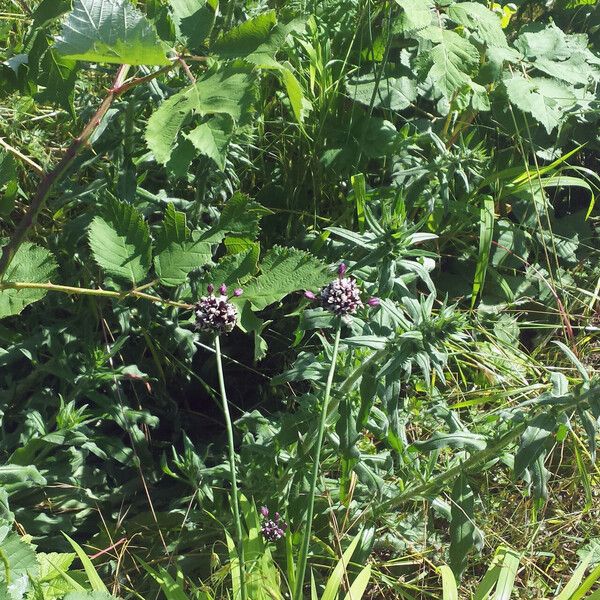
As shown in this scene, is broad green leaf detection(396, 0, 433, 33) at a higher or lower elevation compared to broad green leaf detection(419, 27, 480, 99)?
higher

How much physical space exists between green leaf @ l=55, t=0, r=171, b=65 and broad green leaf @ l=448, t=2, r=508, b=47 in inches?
45.7

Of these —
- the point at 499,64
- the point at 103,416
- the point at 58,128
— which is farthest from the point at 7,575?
the point at 499,64

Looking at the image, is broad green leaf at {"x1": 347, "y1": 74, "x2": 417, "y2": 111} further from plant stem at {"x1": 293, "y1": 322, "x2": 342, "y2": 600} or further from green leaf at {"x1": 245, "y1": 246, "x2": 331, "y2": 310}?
plant stem at {"x1": 293, "y1": 322, "x2": 342, "y2": 600}

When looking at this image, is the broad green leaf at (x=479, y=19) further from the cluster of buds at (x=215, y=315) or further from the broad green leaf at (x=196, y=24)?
the cluster of buds at (x=215, y=315)

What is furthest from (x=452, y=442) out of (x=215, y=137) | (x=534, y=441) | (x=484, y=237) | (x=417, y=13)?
(x=417, y=13)

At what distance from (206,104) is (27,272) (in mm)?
581

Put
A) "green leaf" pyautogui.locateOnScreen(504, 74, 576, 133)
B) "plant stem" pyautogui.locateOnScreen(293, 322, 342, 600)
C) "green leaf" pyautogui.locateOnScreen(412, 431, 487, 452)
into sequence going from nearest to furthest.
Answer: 1. "plant stem" pyautogui.locateOnScreen(293, 322, 342, 600)
2. "green leaf" pyautogui.locateOnScreen(412, 431, 487, 452)
3. "green leaf" pyautogui.locateOnScreen(504, 74, 576, 133)

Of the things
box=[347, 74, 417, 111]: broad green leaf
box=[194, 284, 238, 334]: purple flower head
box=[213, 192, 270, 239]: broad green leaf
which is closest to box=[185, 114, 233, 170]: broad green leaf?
box=[194, 284, 238, 334]: purple flower head

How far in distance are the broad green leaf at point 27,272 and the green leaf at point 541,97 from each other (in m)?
1.42

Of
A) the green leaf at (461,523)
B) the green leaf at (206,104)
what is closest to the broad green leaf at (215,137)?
the green leaf at (206,104)

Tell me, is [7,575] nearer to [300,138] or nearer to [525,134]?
[300,138]

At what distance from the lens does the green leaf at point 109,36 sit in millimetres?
1184

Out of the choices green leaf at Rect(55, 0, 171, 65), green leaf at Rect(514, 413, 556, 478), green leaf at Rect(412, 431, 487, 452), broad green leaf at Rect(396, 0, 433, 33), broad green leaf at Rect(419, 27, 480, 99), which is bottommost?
green leaf at Rect(412, 431, 487, 452)

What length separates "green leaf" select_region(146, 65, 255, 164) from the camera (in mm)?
1247
